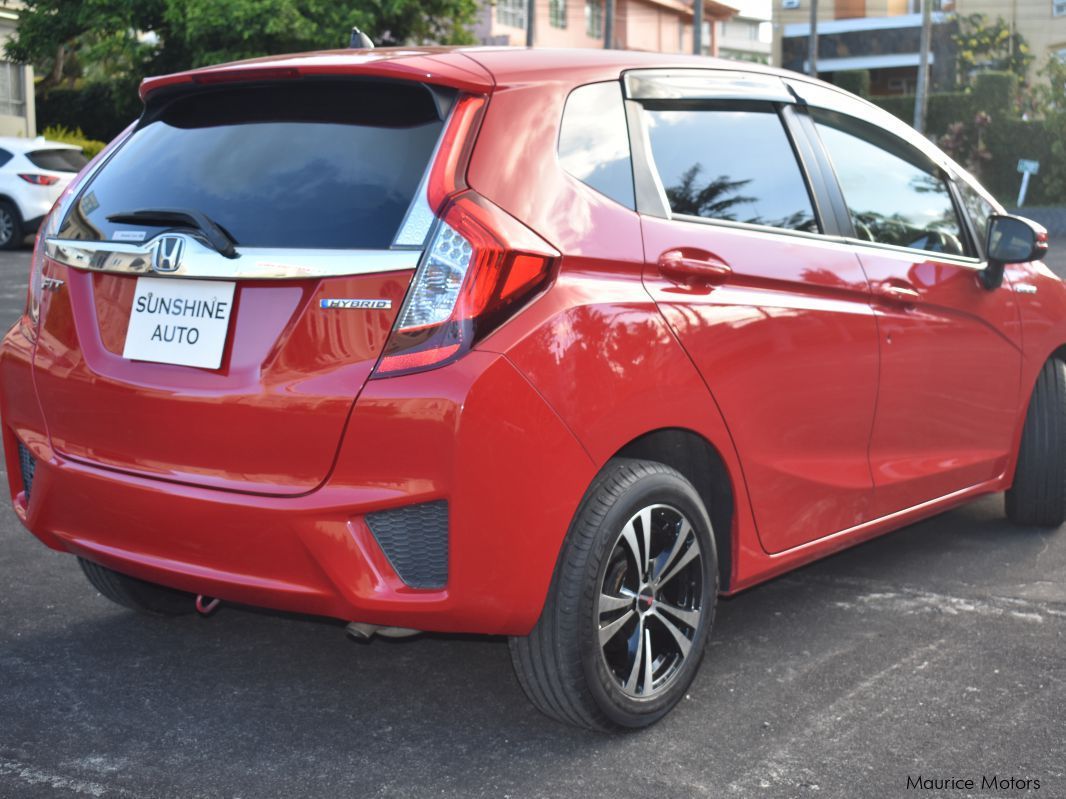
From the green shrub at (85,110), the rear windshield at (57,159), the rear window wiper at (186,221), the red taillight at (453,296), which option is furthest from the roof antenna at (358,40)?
the green shrub at (85,110)

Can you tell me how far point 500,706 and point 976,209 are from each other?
2620 millimetres

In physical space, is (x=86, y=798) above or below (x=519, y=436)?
below

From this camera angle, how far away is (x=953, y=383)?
182 inches

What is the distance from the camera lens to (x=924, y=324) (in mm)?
4434

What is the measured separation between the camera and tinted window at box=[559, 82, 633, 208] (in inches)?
131

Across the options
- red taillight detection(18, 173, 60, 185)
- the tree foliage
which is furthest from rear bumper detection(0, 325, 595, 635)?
the tree foliage

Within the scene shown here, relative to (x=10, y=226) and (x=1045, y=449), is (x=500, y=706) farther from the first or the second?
(x=10, y=226)

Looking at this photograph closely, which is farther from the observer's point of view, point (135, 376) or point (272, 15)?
point (272, 15)

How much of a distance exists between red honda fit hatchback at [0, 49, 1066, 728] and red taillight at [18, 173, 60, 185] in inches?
667

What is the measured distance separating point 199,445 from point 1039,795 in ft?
6.56

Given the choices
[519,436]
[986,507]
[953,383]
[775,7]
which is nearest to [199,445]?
[519,436]

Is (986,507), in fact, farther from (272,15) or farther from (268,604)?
(272,15)

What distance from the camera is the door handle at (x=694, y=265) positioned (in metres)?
3.42

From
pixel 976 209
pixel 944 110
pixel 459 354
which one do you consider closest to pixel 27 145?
pixel 976 209
